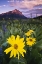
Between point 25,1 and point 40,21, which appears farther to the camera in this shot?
point 25,1

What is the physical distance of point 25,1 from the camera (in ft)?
14.7

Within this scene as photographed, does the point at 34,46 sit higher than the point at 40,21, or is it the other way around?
the point at 34,46

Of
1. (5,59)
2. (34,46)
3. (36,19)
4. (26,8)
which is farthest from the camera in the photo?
(26,8)

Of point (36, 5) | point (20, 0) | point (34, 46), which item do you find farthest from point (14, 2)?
point (34, 46)

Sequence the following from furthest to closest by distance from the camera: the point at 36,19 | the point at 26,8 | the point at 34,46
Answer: the point at 26,8, the point at 36,19, the point at 34,46

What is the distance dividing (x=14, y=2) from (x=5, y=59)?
331cm

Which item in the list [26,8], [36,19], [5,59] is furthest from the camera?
[26,8]

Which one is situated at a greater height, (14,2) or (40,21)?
(14,2)

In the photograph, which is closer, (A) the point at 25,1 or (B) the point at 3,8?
(B) the point at 3,8

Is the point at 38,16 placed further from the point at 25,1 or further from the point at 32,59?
the point at 32,59

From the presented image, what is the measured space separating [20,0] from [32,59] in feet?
10.8

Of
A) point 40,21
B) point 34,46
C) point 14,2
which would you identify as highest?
point 34,46

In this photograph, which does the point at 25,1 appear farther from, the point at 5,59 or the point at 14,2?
the point at 5,59

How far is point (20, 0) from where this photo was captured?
14.4 feet
